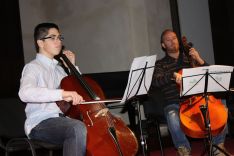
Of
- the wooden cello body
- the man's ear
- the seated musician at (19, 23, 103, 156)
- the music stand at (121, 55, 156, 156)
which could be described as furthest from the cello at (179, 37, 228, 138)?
the man's ear

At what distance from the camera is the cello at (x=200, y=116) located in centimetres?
340

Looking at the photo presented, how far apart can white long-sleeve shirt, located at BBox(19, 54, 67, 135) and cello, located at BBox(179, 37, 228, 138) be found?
3.52ft

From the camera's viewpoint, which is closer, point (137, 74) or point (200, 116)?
point (137, 74)

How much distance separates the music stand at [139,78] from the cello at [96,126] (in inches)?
6.2

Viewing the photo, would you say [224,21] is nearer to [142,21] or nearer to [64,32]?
[142,21]

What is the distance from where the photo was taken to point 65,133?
2.74 meters

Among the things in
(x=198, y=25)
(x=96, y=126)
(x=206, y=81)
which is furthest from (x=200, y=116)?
(x=198, y=25)

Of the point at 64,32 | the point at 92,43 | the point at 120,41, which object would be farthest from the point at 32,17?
the point at 120,41

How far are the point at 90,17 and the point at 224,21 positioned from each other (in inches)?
73.6

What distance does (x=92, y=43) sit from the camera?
537 centimetres

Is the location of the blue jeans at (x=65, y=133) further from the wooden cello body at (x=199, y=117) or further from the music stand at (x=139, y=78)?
the wooden cello body at (x=199, y=117)

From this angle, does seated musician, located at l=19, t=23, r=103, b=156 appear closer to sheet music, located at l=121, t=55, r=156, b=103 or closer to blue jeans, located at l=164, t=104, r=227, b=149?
sheet music, located at l=121, t=55, r=156, b=103

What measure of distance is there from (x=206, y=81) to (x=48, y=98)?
1.18m

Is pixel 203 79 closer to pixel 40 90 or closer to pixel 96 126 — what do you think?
pixel 96 126
